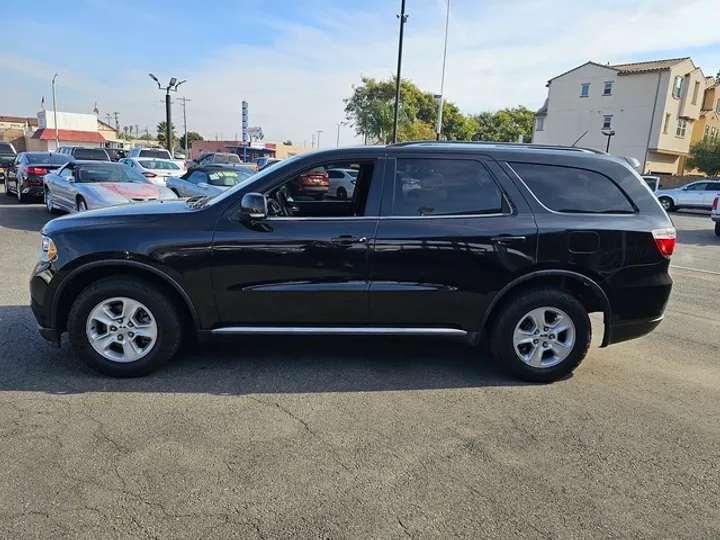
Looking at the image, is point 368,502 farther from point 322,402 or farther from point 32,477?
point 32,477

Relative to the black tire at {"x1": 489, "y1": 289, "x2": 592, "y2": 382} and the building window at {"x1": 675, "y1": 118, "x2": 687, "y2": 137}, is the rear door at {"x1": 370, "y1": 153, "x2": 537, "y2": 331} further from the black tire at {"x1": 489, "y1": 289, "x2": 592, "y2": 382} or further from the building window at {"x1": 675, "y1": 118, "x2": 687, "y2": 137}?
the building window at {"x1": 675, "y1": 118, "x2": 687, "y2": 137}

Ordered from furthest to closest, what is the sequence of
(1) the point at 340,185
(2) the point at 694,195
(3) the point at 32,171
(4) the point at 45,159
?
(2) the point at 694,195 → (4) the point at 45,159 → (3) the point at 32,171 → (1) the point at 340,185

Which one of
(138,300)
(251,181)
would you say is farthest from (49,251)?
(251,181)

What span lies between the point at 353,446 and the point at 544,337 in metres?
1.86

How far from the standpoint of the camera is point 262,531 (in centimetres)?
240

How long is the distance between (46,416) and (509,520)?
291cm

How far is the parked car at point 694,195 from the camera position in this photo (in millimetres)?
22984

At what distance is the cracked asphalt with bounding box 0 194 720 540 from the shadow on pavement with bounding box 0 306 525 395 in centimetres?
2

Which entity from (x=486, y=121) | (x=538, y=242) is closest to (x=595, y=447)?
(x=538, y=242)

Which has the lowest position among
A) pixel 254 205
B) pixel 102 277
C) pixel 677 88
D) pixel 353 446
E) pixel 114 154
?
pixel 353 446

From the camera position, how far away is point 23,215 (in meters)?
13.1

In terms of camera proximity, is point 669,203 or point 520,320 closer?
point 520,320

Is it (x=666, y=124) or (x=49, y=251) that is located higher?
(x=666, y=124)

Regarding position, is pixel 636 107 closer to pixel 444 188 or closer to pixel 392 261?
pixel 444 188
